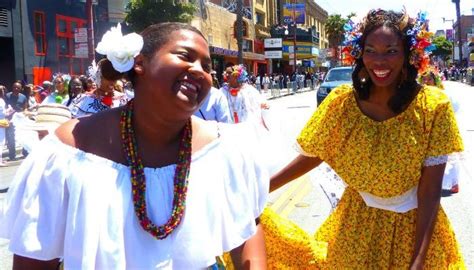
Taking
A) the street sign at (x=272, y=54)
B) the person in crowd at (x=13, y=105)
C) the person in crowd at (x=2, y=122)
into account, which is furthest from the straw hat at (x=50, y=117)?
the street sign at (x=272, y=54)

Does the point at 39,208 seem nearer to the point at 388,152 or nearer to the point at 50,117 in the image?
the point at 388,152

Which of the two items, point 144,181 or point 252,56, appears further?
point 252,56

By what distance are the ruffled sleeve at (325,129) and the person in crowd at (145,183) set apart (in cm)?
78

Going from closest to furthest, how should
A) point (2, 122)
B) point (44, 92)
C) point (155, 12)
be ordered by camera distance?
point (2, 122) < point (44, 92) < point (155, 12)

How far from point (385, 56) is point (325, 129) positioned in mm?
446

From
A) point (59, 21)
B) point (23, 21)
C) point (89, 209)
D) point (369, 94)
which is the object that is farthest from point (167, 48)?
point (59, 21)

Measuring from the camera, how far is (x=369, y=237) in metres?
2.75

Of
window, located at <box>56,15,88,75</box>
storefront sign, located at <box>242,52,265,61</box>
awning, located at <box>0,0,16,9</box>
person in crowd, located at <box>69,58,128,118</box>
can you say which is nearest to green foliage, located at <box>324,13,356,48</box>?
storefront sign, located at <box>242,52,265,61</box>

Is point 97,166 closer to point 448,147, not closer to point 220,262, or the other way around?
point 220,262

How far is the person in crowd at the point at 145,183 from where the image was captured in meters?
1.87

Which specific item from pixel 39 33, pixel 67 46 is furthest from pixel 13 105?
pixel 67 46

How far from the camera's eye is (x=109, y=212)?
1.90m

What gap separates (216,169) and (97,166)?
1.32ft

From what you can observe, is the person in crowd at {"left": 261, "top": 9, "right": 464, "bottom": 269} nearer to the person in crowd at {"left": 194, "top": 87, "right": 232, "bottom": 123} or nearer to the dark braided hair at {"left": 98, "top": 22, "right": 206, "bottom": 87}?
the dark braided hair at {"left": 98, "top": 22, "right": 206, "bottom": 87}
